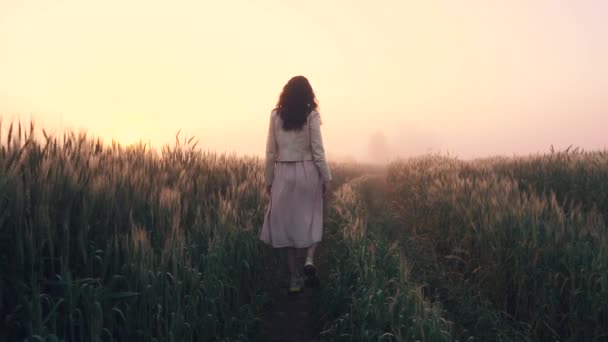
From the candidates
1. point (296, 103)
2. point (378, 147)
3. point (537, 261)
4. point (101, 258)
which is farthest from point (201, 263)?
point (378, 147)

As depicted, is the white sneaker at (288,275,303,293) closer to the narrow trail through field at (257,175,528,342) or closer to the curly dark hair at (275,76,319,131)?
the narrow trail through field at (257,175,528,342)

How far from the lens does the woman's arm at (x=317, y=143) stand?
20.0ft

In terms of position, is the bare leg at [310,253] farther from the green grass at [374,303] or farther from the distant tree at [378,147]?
the distant tree at [378,147]

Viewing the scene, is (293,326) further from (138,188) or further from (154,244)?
(138,188)

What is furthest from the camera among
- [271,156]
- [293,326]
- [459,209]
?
[459,209]

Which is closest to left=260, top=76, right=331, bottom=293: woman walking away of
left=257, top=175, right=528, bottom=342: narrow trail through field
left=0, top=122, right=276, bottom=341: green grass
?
left=257, top=175, right=528, bottom=342: narrow trail through field

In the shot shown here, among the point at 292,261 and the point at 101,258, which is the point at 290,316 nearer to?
the point at 292,261

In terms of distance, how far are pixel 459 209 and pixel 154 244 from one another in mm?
5268

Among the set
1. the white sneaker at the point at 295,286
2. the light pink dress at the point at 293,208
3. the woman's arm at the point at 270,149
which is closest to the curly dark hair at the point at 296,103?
the woman's arm at the point at 270,149

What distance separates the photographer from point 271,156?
20.6 feet

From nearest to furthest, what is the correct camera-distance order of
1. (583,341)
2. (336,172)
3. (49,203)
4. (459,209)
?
(49,203) < (583,341) < (459,209) < (336,172)

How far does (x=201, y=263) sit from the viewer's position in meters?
4.38

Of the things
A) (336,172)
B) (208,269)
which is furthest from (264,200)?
(336,172)

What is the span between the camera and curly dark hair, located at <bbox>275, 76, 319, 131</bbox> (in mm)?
6035
